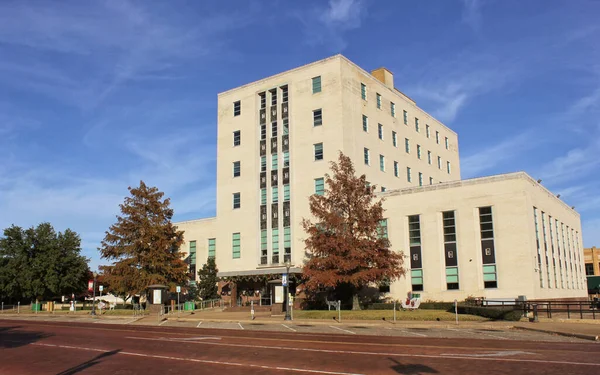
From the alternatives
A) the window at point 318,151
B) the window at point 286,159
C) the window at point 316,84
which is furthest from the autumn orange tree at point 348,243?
the window at point 316,84

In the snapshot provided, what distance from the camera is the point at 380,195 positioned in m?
56.6

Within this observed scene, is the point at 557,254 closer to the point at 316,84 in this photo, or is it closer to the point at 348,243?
the point at 348,243

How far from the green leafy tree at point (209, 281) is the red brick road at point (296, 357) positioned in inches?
1533

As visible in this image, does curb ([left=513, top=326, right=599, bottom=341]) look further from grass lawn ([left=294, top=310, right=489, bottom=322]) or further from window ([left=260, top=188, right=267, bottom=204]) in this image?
window ([left=260, top=188, right=267, bottom=204])

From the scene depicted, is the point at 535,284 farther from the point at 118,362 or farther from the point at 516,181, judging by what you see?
the point at 118,362

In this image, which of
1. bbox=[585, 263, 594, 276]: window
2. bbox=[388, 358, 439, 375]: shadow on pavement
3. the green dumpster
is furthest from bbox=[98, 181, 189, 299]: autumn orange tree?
bbox=[585, 263, 594, 276]: window

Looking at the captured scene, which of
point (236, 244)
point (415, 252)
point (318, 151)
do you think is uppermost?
point (318, 151)

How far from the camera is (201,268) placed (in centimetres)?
7031

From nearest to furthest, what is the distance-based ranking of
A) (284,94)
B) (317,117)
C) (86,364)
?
(86,364)
(317,117)
(284,94)

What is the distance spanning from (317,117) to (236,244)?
698 inches

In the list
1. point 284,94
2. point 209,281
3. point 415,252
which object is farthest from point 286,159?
point 415,252

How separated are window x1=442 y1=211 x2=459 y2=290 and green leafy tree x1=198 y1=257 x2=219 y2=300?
2749 cm

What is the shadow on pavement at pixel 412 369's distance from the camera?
45.8 ft

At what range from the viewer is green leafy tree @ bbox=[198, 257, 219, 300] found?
6397cm
